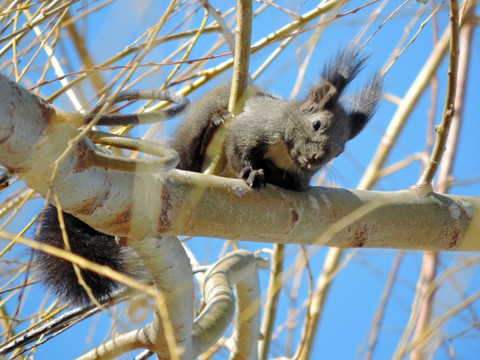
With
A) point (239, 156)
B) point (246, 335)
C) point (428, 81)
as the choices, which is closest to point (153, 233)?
point (239, 156)

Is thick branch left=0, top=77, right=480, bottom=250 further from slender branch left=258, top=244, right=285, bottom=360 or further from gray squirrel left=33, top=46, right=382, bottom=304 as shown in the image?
slender branch left=258, top=244, right=285, bottom=360

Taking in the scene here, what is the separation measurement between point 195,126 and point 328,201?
1183 mm

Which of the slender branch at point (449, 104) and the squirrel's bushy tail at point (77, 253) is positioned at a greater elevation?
the slender branch at point (449, 104)

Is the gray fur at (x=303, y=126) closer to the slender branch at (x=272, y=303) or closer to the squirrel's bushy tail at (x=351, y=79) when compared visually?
the squirrel's bushy tail at (x=351, y=79)

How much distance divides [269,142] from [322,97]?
1.04 feet

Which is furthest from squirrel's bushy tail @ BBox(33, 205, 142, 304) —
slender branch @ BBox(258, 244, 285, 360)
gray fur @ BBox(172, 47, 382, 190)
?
slender branch @ BBox(258, 244, 285, 360)

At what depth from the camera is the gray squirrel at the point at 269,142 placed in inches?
86.0

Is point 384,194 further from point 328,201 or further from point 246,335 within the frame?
point 246,335

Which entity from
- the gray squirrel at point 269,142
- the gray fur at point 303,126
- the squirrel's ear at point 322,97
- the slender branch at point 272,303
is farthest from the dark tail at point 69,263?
the squirrel's ear at point 322,97

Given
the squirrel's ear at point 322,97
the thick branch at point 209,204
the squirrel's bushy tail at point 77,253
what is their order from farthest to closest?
1. the squirrel's ear at point 322,97
2. the squirrel's bushy tail at point 77,253
3. the thick branch at point 209,204

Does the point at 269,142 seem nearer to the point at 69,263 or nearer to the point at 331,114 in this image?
the point at 331,114

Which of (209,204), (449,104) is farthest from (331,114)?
(209,204)

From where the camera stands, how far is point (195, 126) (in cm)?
294

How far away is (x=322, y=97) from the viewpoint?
264 cm
